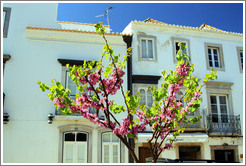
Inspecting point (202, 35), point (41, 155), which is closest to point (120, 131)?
point (41, 155)

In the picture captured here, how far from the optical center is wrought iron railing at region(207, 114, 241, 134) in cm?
1239

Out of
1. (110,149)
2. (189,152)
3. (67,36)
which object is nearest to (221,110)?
(189,152)

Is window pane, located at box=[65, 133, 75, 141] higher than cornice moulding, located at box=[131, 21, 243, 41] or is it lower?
lower

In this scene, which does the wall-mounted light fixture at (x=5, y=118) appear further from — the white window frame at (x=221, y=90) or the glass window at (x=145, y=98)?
the white window frame at (x=221, y=90)

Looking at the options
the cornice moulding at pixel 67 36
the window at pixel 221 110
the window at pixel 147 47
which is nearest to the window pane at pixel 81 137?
the cornice moulding at pixel 67 36

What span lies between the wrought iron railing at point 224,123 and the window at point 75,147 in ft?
18.5

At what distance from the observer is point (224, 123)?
12.7 meters

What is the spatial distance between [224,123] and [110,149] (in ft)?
18.1

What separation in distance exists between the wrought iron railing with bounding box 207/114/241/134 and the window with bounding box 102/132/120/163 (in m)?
4.34

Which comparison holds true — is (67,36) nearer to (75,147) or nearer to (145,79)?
(145,79)

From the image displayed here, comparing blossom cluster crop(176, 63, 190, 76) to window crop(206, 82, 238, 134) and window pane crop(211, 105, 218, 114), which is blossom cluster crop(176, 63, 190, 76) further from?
window pane crop(211, 105, 218, 114)

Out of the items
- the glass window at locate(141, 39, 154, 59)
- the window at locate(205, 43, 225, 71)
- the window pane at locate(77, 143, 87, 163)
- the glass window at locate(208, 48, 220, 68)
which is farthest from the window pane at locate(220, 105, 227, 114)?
the window pane at locate(77, 143, 87, 163)

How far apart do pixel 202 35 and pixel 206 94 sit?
10.5 ft

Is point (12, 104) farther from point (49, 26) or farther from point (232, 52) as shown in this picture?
point (232, 52)
